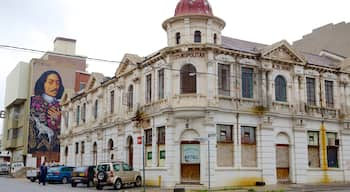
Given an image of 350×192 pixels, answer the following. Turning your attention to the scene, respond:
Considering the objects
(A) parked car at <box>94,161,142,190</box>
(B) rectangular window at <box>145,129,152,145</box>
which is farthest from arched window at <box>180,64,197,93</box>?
(A) parked car at <box>94,161,142,190</box>

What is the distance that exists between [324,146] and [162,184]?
529 inches

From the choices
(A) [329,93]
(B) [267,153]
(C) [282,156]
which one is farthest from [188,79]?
(A) [329,93]

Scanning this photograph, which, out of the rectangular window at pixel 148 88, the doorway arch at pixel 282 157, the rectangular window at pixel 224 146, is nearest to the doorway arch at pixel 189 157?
the rectangular window at pixel 224 146

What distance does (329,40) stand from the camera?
43.5m

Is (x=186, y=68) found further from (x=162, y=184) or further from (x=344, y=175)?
(x=344, y=175)

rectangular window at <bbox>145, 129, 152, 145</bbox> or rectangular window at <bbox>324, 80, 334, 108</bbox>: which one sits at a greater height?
rectangular window at <bbox>324, 80, 334, 108</bbox>

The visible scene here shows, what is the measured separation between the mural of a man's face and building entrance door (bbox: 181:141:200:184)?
5190cm

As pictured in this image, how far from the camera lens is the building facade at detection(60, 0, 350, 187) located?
2905 cm

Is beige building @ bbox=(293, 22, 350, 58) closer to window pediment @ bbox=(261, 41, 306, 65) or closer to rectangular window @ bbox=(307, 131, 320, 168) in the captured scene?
window pediment @ bbox=(261, 41, 306, 65)

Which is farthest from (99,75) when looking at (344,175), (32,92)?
(32,92)

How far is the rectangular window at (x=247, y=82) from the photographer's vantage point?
31.3m

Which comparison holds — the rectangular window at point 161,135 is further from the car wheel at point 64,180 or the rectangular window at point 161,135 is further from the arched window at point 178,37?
the car wheel at point 64,180

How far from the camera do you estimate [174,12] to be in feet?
104

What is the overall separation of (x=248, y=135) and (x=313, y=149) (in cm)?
662
